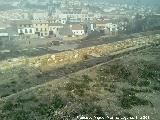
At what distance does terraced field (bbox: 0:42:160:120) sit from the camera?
1984 cm

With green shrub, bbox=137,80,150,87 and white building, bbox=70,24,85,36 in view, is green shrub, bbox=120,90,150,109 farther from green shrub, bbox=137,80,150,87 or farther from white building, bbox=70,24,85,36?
white building, bbox=70,24,85,36

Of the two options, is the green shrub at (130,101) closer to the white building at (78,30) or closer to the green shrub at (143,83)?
the green shrub at (143,83)

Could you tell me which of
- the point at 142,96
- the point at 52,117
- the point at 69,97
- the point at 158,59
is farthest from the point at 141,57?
the point at 52,117

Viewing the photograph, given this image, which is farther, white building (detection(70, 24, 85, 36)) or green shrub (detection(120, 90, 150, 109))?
white building (detection(70, 24, 85, 36))

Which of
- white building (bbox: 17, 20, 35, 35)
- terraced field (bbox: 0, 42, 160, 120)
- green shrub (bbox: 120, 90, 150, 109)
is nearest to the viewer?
terraced field (bbox: 0, 42, 160, 120)

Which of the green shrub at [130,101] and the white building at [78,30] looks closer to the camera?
the green shrub at [130,101]

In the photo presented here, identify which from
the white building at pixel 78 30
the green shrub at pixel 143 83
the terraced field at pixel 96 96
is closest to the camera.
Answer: the terraced field at pixel 96 96

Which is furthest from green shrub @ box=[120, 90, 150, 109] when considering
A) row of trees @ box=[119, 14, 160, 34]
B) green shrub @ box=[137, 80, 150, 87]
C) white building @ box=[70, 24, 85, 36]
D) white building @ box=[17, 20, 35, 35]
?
white building @ box=[17, 20, 35, 35]

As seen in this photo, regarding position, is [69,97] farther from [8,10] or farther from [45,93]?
[8,10]

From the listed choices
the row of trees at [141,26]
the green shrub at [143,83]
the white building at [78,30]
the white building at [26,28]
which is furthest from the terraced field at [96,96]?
the white building at [26,28]

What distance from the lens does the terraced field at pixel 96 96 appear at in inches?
781

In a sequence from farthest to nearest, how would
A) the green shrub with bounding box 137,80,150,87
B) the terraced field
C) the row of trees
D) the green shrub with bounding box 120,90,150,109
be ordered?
the row of trees → the green shrub with bounding box 137,80,150,87 → the green shrub with bounding box 120,90,150,109 → the terraced field

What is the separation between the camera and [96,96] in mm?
22219

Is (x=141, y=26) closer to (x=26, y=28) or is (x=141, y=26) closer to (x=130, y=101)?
(x=26, y=28)
